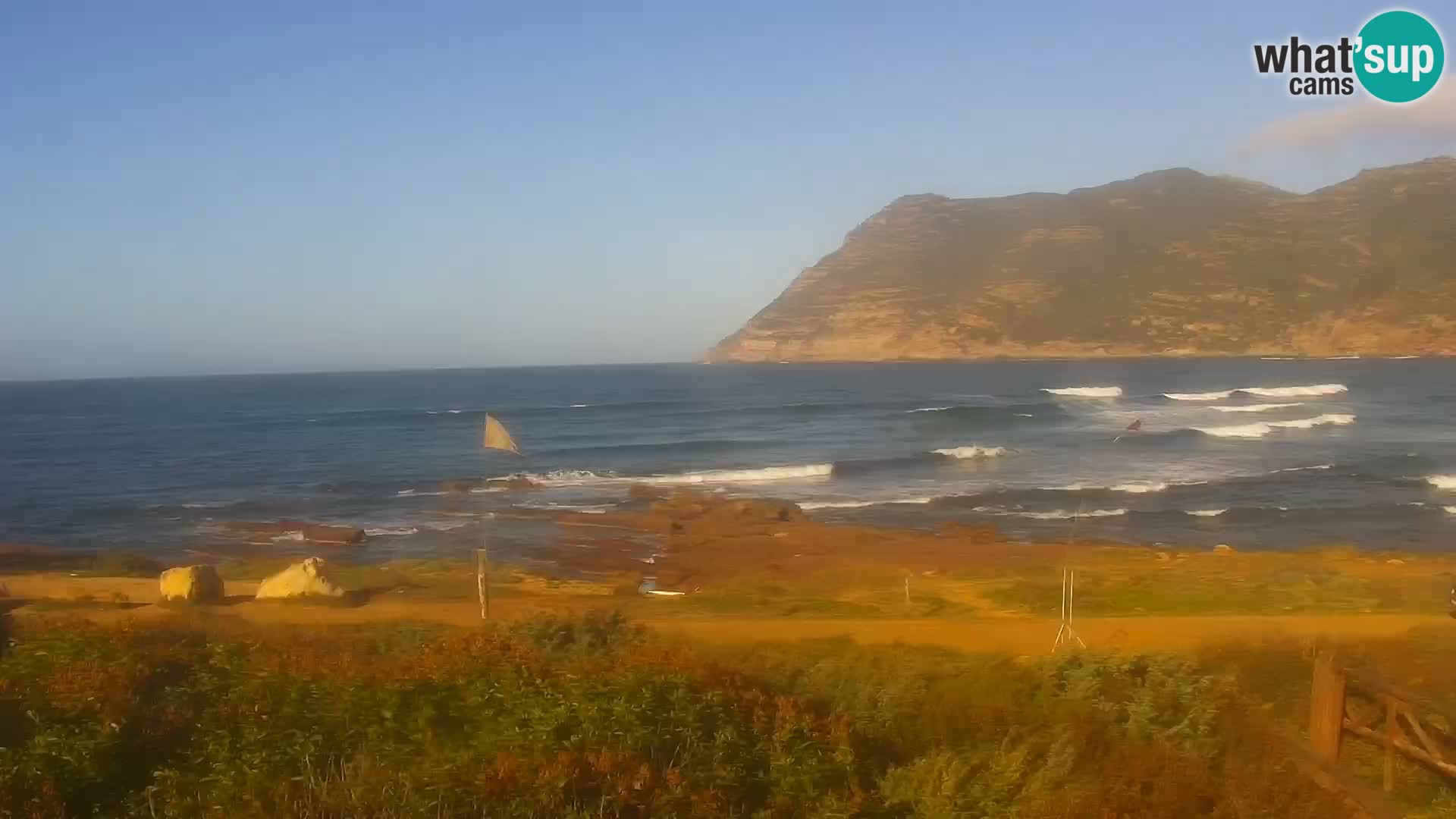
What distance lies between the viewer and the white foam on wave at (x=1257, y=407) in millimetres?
53950

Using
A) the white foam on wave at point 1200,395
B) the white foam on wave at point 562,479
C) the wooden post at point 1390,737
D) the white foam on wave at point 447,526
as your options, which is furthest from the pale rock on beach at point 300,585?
the white foam on wave at point 1200,395

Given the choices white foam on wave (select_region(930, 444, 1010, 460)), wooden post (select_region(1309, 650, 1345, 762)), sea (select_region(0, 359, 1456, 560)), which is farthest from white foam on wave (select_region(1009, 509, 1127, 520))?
wooden post (select_region(1309, 650, 1345, 762))

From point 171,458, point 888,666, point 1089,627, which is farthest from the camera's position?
point 171,458

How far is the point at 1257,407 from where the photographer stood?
5572 centimetres

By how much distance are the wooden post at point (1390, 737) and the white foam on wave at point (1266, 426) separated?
39195 mm

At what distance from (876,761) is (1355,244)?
136370 mm

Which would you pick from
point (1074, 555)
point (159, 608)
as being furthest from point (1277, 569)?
point (159, 608)

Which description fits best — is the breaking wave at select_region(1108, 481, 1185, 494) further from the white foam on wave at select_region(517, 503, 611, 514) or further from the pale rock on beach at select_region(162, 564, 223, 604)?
the pale rock on beach at select_region(162, 564, 223, 604)

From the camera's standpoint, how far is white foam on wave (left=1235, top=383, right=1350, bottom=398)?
63094 millimetres

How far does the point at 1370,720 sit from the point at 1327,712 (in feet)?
3.22

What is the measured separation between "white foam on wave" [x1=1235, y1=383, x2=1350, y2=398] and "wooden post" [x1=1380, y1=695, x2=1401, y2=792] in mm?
62731

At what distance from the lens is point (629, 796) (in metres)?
5.27

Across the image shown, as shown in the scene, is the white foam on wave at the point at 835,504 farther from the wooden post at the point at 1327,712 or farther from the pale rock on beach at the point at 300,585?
the wooden post at the point at 1327,712

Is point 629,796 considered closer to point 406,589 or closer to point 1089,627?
point 1089,627
